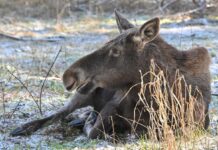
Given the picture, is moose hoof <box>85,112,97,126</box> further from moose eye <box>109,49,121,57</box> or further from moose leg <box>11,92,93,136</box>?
moose eye <box>109,49,121,57</box>

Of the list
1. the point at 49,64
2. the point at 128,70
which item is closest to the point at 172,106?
the point at 128,70

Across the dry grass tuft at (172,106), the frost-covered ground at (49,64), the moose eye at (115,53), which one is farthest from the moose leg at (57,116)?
the dry grass tuft at (172,106)

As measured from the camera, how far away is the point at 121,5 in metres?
17.9

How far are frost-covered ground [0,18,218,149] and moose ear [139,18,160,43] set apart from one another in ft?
3.45

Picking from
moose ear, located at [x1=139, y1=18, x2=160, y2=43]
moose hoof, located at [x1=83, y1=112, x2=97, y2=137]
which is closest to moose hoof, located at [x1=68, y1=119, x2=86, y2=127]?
moose hoof, located at [x1=83, y1=112, x2=97, y2=137]

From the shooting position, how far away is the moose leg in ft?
20.7

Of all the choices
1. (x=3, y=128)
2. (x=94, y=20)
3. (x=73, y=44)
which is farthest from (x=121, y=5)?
(x=3, y=128)

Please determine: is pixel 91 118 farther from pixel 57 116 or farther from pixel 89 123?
pixel 57 116

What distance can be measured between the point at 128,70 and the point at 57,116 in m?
1.38

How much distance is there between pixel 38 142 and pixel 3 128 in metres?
Answer: 0.78

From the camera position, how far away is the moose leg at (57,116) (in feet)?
20.7

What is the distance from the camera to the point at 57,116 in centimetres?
667

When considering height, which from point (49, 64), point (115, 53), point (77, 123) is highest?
point (115, 53)

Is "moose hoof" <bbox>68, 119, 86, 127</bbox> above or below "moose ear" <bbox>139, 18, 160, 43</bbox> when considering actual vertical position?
below
